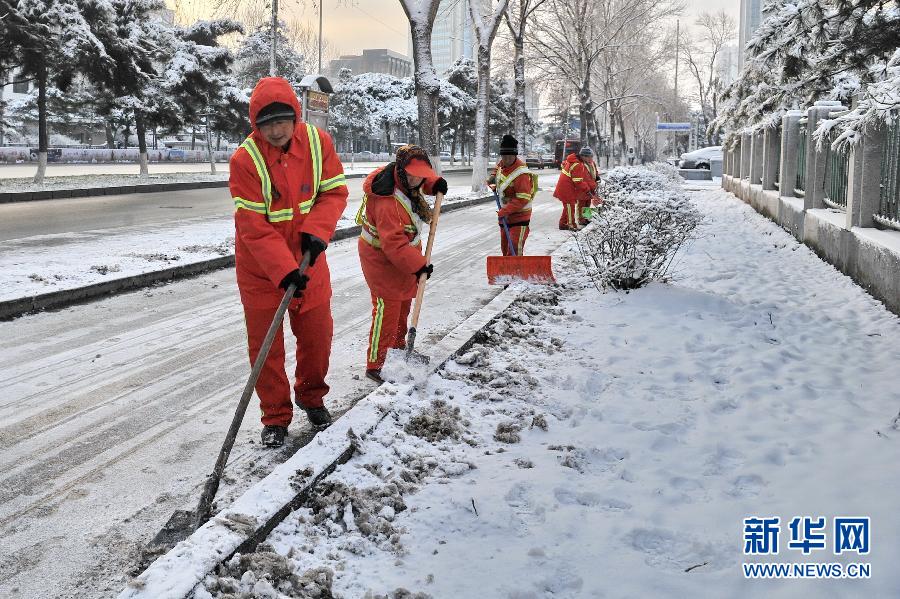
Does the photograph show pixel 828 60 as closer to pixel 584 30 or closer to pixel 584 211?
pixel 584 211

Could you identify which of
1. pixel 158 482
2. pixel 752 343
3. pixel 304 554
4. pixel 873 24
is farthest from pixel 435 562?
pixel 873 24

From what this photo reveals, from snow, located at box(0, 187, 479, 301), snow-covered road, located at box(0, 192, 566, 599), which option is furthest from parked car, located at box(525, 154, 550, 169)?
snow-covered road, located at box(0, 192, 566, 599)

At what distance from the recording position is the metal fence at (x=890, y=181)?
8.06 meters

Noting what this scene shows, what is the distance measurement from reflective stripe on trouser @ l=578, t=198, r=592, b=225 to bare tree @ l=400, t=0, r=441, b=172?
500 cm

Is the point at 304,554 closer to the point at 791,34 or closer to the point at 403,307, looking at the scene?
the point at 403,307

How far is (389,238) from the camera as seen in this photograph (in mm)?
5043

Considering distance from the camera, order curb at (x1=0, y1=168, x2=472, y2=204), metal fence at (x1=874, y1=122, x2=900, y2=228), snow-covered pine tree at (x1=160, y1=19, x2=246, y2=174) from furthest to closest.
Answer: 1. snow-covered pine tree at (x1=160, y1=19, x2=246, y2=174)
2. curb at (x1=0, y1=168, x2=472, y2=204)
3. metal fence at (x1=874, y1=122, x2=900, y2=228)

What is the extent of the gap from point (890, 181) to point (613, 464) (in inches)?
232

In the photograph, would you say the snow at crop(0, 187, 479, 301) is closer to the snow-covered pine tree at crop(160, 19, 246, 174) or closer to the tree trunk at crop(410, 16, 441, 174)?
the tree trunk at crop(410, 16, 441, 174)

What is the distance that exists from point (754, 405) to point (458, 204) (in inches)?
622

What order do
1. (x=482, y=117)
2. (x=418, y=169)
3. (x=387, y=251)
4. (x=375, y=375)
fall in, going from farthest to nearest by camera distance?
(x=482, y=117) → (x=375, y=375) → (x=387, y=251) → (x=418, y=169)

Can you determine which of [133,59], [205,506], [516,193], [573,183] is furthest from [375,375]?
[133,59]

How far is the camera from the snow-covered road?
3236 millimetres

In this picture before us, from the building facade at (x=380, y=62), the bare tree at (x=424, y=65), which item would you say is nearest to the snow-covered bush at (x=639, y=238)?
the bare tree at (x=424, y=65)
